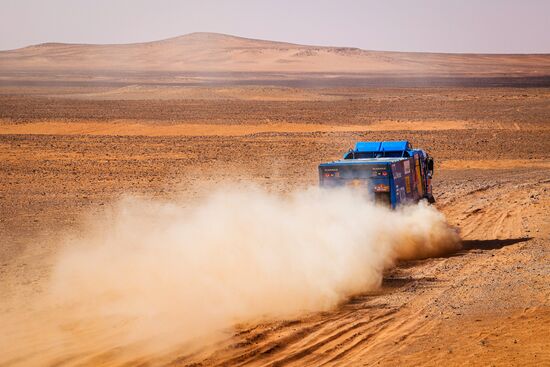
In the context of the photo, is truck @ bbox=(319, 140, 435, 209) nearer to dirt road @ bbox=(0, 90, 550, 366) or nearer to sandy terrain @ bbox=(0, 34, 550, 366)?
sandy terrain @ bbox=(0, 34, 550, 366)

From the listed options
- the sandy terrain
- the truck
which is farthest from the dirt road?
the truck

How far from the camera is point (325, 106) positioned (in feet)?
186

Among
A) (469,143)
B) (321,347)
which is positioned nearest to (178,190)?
(321,347)

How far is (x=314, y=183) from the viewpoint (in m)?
24.2

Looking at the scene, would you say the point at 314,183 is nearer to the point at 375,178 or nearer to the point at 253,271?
the point at 375,178

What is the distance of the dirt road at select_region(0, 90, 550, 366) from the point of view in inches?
360

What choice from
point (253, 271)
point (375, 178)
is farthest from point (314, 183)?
point (253, 271)

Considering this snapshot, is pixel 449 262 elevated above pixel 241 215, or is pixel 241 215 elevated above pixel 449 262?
pixel 241 215

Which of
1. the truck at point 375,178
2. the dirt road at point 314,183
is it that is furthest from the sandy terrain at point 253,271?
the truck at point 375,178

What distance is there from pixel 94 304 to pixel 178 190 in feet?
39.5

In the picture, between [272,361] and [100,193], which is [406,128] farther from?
[272,361]

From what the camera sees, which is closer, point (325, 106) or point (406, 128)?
point (406, 128)

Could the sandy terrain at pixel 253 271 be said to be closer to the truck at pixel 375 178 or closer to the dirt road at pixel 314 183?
the dirt road at pixel 314 183

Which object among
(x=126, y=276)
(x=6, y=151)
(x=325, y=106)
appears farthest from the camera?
(x=325, y=106)
